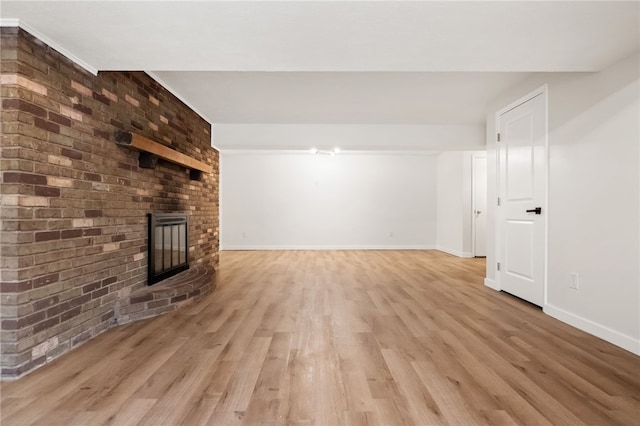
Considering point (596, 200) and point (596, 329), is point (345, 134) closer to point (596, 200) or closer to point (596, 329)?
point (596, 200)

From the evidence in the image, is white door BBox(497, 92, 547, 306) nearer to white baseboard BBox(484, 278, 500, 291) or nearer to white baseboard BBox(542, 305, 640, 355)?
white baseboard BBox(484, 278, 500, 291)

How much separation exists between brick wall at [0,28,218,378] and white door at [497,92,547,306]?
377cm

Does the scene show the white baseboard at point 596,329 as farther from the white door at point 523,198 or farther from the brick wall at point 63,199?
the brick wall at point 63,199

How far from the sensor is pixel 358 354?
2064mm

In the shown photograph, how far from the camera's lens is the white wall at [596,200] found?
218cm

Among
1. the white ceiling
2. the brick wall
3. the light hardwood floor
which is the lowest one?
the light hardwood floor

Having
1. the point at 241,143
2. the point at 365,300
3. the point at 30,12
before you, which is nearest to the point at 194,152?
the point at 241,143

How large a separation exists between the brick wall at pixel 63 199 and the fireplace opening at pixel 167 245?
12cm

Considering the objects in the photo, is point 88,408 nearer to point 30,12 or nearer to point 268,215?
point 30,12

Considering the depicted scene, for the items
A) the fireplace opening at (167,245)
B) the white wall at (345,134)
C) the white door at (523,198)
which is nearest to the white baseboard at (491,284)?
the white door at (523,198)

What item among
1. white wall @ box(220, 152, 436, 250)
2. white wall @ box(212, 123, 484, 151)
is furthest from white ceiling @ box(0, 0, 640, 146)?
white wall @ box(220, 152, 436, 250)

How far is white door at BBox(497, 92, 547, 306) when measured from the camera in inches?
120

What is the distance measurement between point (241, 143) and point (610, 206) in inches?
173

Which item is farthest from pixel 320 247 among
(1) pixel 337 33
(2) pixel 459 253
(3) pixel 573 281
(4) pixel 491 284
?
(1) pixel 337 33
